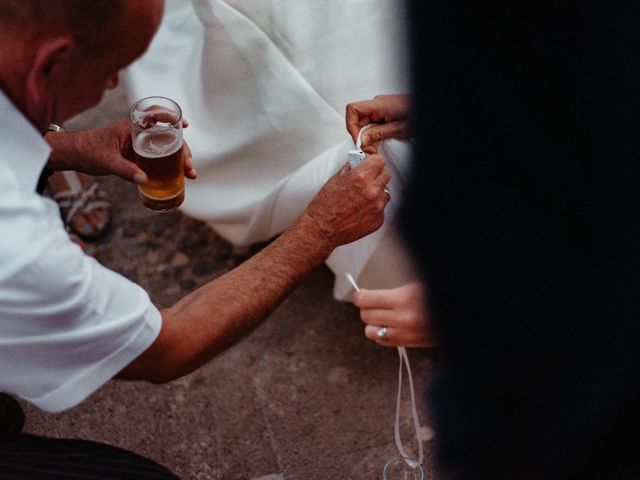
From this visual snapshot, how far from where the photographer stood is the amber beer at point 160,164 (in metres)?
1.84

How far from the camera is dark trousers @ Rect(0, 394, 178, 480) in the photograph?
58.9 inches

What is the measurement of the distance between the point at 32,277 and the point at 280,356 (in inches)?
49.4

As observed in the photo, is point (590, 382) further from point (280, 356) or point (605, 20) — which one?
point (280, 356)

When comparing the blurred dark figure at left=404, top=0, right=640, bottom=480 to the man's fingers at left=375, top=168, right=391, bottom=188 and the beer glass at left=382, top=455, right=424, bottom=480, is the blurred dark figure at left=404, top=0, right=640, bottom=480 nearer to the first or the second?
the man's fingers at left=375, top=168, right=391, bottom=188

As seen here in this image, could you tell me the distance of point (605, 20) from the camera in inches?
28.2

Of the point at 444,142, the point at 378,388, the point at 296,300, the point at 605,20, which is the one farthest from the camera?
the point at 296,300

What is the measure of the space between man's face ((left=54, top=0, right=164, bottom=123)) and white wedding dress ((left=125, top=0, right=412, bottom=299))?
69 centimetres

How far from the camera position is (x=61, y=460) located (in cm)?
154

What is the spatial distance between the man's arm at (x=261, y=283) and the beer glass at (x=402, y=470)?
28.8 inches

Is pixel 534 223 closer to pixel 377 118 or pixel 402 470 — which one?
pixel 377 118

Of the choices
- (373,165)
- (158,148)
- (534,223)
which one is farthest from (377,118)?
(534,223)

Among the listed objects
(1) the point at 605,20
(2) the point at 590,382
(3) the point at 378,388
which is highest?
(1) the point at 605,20

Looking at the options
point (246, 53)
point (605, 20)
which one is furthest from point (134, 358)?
point (246, 53)

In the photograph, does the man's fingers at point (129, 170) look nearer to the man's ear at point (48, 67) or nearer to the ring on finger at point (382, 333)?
the man's ear at point (48, 67)
